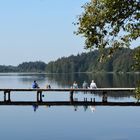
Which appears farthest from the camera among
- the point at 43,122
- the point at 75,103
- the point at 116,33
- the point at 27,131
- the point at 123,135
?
the point at 43,122

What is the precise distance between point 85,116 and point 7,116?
8.26m

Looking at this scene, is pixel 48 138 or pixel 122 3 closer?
pixel 122 3

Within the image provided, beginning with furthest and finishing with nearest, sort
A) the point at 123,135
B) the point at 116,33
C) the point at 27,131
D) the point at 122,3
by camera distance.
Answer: the point at 27,131 → the point at 123,135 → the point at 116,33 → the point at 122,3

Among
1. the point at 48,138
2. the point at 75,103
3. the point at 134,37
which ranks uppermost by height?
the point at 134,37

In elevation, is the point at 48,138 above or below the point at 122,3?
below

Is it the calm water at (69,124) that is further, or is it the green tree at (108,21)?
the calm water at (69,124)

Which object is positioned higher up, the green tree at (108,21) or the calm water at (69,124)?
the green tree at (108,21)

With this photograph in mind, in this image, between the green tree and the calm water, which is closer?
the green tree

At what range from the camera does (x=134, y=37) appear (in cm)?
1180

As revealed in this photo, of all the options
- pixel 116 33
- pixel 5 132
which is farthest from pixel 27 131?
pixel 116 33

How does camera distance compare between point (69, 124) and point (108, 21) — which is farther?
point (69, 124)

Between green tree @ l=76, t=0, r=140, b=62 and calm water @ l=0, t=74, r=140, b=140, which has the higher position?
green tree @ l=76, t=0, r=140, b=62

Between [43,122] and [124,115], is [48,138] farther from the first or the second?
[124,115]

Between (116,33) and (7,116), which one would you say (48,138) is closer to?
(7,116)
